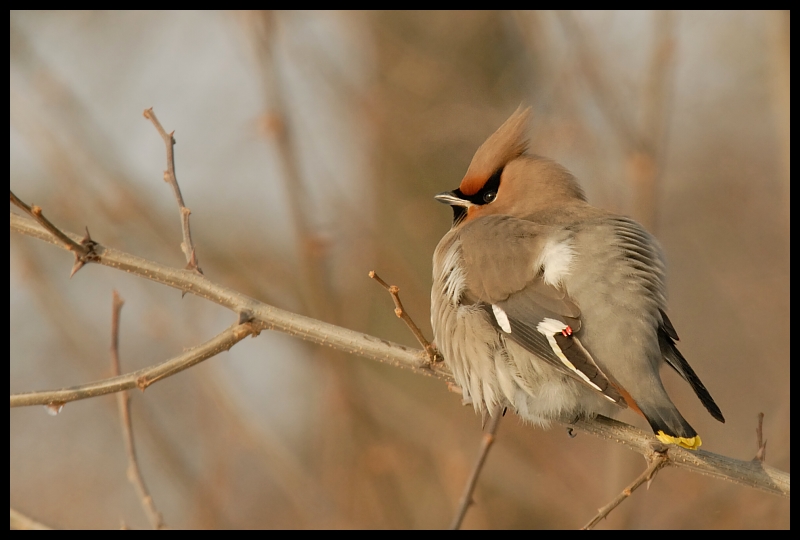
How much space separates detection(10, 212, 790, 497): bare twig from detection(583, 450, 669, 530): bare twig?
39 mm

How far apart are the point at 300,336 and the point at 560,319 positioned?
1.02 metres

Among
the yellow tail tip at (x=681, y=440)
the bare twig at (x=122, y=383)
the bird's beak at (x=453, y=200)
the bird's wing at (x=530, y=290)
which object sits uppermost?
the bare twig at (x=122, y=383)

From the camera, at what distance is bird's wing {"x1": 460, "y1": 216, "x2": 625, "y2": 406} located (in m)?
3.18

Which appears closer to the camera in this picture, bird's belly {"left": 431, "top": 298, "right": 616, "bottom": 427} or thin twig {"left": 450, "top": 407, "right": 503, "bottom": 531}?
thin twig {"left": 450, "top": 407, "right": 503, "bottom": 531}

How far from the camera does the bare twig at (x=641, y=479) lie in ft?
9.05

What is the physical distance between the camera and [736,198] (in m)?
7.86

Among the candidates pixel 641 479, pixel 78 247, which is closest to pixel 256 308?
pixel 78 247

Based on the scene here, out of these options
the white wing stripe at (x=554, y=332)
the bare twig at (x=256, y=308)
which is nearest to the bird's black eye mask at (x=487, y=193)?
the white wing stripe at (x=554, y=332)

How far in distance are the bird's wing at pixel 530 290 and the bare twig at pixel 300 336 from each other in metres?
0.31

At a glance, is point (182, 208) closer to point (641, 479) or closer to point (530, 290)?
point (530, 290)

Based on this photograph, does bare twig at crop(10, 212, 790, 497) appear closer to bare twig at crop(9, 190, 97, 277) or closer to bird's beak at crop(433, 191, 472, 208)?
bare twig at crop(9, 190, 97, 277)

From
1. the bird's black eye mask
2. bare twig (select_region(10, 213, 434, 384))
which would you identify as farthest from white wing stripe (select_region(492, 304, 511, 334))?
the bird's black eye mask

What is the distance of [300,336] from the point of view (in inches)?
125

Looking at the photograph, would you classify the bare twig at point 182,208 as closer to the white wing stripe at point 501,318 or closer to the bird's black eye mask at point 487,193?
the white wing stripe at point 501,318
